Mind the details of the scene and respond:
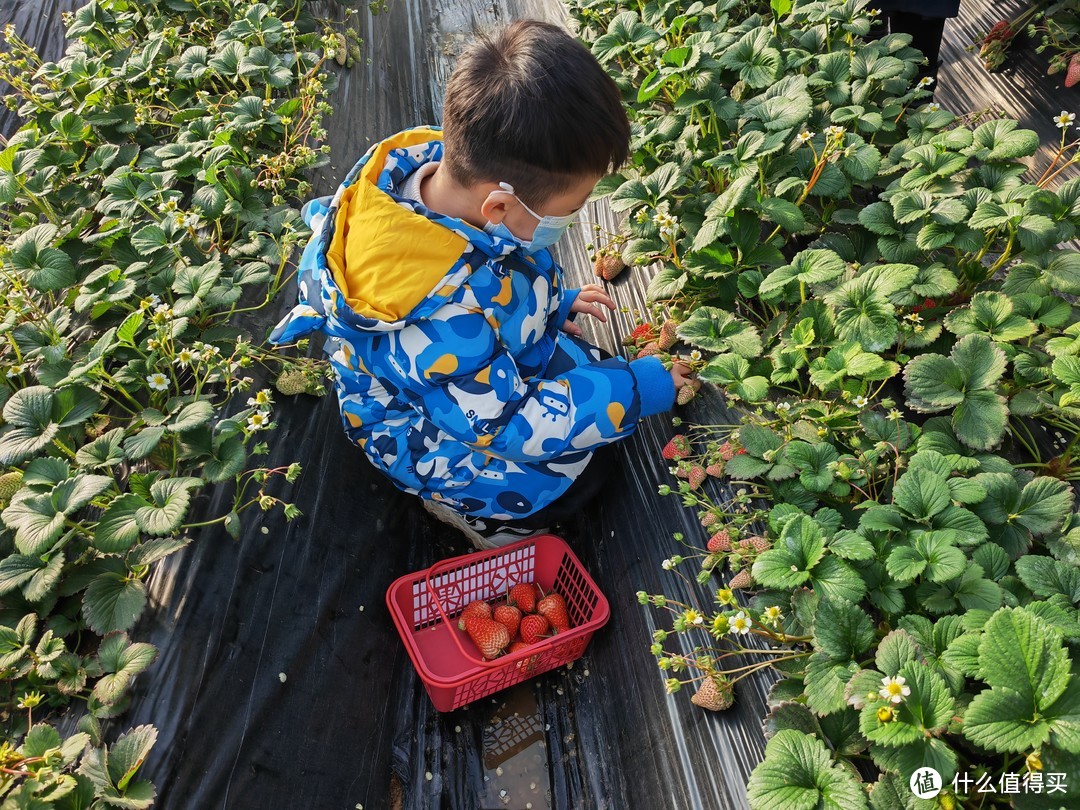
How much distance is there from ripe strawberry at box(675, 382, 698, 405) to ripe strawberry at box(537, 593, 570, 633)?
0.57 metres

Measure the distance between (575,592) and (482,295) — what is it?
0.81 metres

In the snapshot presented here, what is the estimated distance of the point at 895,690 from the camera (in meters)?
1.04

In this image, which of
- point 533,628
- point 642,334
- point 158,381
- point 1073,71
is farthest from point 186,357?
point 1073,71

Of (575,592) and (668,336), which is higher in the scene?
(668,336)

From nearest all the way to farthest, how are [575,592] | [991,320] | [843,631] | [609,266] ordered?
[843,631] < [991,320] < [575,592] < [609,266]

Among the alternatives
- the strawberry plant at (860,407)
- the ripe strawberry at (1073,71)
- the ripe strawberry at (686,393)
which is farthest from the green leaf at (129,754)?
the ripe strawberry at (1073,71)

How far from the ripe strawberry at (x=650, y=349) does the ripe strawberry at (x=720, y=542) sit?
0.54 m

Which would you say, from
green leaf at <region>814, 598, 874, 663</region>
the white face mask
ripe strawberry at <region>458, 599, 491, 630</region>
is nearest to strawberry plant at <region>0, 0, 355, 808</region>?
ripe strawberry at <region>458, 599, 491, 630</region>

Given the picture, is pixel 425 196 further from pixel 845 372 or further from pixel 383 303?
pixel 845 372

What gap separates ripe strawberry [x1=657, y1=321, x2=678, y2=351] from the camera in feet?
6.28

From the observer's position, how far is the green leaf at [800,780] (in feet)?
3.53

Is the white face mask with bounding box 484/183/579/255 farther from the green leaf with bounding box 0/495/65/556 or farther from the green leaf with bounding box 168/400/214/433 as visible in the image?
the green leaf with bounding box 0/495/65/556

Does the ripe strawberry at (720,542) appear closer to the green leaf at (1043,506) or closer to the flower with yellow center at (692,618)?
the flower with yellow center at (692,618)

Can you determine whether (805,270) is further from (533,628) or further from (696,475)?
(533,628)
